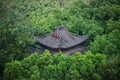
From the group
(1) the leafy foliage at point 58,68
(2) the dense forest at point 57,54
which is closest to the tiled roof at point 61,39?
(2) the dense forest at point 57,54

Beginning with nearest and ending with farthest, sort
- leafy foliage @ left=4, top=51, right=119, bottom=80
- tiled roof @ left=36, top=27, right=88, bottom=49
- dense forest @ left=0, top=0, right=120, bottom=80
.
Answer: leafy foliage @ left=4, top=51, right=119, bottom=80, dense forest @ left=0, top=0, right=120, bottom=80, tiled roof @ left=36, top=27, right=88, bottom=49

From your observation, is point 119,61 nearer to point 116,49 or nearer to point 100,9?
point 116,49

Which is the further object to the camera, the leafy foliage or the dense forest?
the dense forest

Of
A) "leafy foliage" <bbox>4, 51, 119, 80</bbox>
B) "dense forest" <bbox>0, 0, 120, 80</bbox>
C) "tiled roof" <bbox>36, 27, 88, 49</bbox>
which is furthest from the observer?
"tiled roof" <bbox>36, 27, 88, 49</bbox>

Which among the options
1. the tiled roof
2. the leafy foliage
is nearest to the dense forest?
the leafy foliage

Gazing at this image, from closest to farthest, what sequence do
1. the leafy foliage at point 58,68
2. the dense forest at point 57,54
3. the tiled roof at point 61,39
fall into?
the leafy foliage at point 58,68 < the dense forest at point 57,54 < the tiled roof at point 61,39

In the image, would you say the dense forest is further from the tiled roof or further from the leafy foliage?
the tiled roof

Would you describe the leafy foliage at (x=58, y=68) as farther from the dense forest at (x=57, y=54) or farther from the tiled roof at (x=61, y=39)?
the tiled roof at (x=61, y=39)

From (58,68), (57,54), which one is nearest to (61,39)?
(57,54)

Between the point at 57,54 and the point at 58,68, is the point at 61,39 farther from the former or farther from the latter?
the point at 58,68

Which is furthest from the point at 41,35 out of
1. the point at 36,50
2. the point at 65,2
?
the point at 65,2
